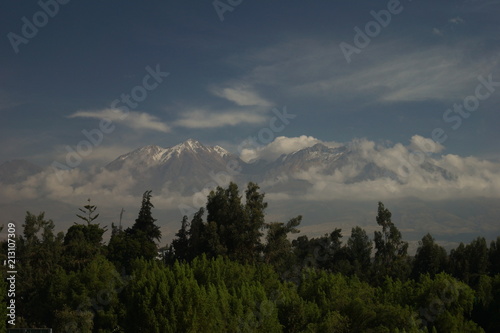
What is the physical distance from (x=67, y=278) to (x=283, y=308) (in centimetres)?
3025

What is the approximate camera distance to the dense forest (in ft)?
157

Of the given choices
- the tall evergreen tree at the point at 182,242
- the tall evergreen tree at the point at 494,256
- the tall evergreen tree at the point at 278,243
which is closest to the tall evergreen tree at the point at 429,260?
the tall evergreen tree at the point at 494,256

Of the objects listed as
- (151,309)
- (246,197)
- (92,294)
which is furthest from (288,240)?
(151,309)

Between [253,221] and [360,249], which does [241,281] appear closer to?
[253,221]

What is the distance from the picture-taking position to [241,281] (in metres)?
63.4

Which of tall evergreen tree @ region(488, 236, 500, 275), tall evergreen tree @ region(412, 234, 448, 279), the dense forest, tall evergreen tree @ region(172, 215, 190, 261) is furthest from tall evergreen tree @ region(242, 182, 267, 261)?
tall evergreen tree @ region(488, 236, 500, 275)

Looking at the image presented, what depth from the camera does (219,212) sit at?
3642 inches

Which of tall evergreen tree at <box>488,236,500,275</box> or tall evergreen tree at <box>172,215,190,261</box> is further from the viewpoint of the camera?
tall evergreen tree at <box>172,215,190,261</box>

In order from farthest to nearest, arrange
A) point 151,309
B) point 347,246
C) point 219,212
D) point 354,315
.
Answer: point 347,246
point 219,212
point 354,315
point 151,309

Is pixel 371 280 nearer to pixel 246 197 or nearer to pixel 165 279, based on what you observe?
pixel 246 197

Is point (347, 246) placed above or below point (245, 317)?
above

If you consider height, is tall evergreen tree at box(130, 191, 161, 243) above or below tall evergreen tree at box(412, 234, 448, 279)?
above

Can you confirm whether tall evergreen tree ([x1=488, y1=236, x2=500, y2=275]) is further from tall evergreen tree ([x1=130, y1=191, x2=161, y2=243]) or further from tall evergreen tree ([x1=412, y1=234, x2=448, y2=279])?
tall evergreen tree ([x1=130, y1=191, x2=161, y2=243])

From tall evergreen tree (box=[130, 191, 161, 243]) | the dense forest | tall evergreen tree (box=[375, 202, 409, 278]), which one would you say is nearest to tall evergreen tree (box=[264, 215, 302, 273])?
the dense forest
